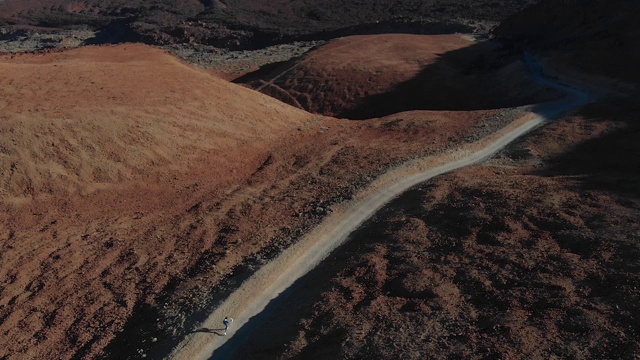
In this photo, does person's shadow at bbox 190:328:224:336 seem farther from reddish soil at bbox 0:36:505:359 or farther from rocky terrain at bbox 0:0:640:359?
reddish soil at bbox 0:36:505:359

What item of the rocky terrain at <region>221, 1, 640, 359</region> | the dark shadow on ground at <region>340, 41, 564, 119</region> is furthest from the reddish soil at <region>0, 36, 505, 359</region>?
the dark shadow on ground at <region>340, 41, 564, 119</region>

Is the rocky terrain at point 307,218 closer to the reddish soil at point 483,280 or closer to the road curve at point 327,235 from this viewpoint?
the reddish soil at point 483,280

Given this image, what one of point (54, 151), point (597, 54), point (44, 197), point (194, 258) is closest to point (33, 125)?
point (54, 151)

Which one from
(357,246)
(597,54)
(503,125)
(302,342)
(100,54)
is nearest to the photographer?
(302,342)

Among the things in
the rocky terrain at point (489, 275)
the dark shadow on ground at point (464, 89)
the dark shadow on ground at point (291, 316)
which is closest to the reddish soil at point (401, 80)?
the dark shadow on ground at point (464, 89)

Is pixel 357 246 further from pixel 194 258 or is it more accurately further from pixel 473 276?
pixel 194 258
